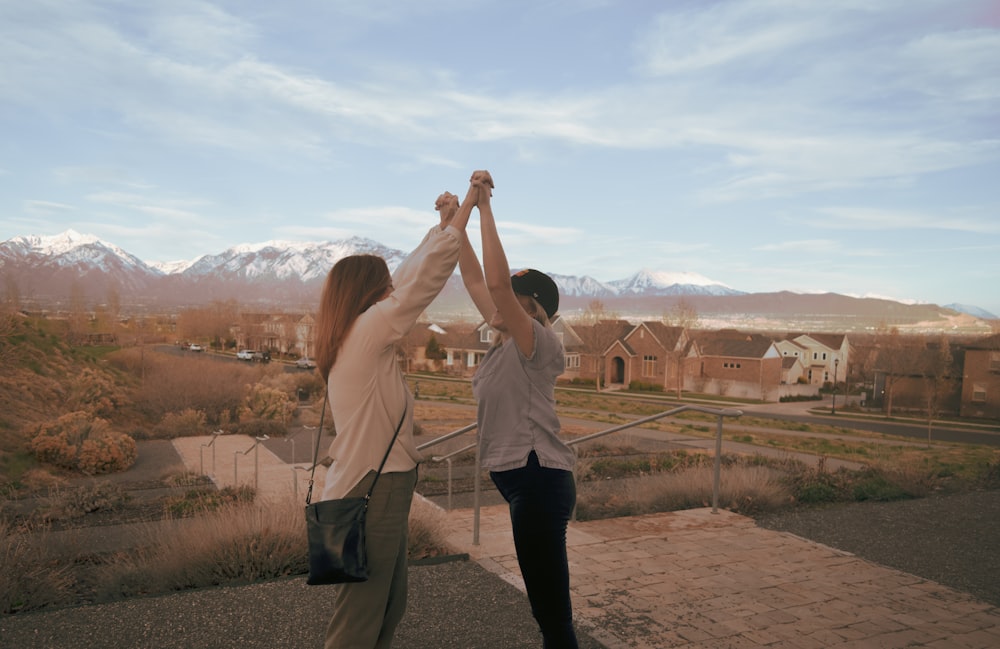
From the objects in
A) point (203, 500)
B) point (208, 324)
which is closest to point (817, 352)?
point (203, 500)

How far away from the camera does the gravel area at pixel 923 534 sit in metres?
4.68

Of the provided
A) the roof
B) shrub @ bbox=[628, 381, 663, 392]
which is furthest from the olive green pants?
the roof

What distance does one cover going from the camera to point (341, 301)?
6.34 feet

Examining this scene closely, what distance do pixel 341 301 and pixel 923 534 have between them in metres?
6.05

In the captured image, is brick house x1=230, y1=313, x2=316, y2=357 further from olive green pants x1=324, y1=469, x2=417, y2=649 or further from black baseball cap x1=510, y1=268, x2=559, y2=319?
olive green pants x1=324, y1=469, x2=417, y2=649

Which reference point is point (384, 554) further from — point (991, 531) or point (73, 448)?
point (73, 448)

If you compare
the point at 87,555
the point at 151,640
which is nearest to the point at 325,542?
the point at 151,640

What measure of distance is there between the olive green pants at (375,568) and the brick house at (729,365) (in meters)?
38.3

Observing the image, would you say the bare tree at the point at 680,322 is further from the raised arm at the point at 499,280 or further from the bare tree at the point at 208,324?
the raised arm at the point at 499,280

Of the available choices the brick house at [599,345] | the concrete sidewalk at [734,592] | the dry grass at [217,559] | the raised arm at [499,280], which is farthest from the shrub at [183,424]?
the brick house at [599,345]

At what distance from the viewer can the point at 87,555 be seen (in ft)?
19.8

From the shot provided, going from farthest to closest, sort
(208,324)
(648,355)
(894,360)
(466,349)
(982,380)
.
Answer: (208,324), (466,349), (648,355), (894,360), (982,380)

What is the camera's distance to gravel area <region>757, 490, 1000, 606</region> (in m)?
4.68

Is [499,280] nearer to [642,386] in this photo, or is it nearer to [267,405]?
[267,405]
